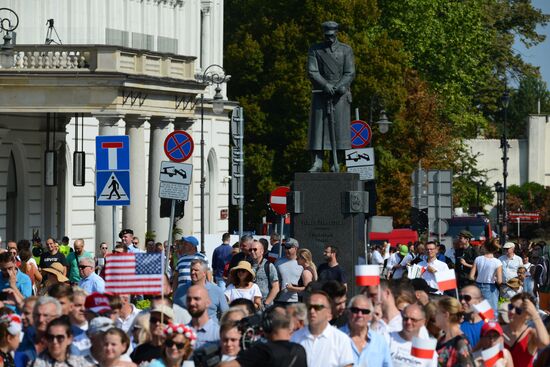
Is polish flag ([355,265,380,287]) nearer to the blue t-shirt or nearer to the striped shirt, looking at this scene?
the blue t-shirt

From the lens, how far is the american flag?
18359 mm

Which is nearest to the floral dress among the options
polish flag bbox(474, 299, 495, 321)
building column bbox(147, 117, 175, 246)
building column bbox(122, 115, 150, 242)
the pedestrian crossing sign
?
polish flag bbox(474, 299, 495, 321)

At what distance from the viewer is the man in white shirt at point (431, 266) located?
27.8 metres

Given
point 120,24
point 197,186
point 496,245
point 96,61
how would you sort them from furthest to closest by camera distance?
1. point 197,186
2. point 120,24
3. point 96,61
4. point 496,245

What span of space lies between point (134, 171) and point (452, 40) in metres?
32.8

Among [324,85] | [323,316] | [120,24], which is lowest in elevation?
[323,316]

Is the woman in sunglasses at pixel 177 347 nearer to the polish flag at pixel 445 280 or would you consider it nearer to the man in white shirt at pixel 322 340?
the man in white shirt at pixel 322 340

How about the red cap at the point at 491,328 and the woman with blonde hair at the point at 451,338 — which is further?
the red cap at the point at 491,328

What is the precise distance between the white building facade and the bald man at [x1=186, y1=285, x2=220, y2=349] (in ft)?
106

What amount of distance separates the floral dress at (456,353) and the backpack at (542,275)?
18.7 meters

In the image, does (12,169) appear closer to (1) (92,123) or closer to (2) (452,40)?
(1) (92,123)

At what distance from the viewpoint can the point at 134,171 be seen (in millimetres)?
52594

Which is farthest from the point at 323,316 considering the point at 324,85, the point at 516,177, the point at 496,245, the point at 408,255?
the point at 516,177

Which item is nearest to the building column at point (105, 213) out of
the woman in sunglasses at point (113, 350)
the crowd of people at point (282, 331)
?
the crowd of people at point (282, 331)
